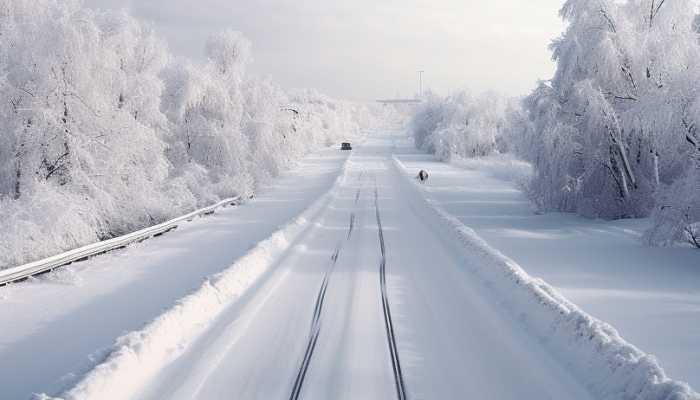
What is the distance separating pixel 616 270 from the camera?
12500 millimetres

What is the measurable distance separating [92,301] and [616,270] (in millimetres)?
12368

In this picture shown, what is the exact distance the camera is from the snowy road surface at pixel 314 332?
5.96m

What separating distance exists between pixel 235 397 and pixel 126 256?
9550mm

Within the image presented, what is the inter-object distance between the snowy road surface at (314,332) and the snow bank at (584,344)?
0.07 feet

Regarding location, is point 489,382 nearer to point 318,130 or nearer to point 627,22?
point 627,22

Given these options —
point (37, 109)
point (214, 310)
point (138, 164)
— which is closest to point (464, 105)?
point (138, 164)

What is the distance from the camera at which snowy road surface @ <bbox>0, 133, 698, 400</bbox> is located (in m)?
5.96

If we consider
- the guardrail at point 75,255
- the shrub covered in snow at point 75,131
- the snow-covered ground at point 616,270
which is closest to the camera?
the snow-covered ground at point 616,270

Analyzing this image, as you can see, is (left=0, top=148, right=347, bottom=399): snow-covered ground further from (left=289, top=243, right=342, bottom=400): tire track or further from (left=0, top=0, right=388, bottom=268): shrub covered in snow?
(left=289, top=243, right=342, bottom=400): tire track

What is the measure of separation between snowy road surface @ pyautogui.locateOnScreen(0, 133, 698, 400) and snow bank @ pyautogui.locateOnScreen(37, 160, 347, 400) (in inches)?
1.0

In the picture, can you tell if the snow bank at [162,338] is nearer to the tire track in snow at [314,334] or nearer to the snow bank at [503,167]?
the tire track in snow at [314,334]

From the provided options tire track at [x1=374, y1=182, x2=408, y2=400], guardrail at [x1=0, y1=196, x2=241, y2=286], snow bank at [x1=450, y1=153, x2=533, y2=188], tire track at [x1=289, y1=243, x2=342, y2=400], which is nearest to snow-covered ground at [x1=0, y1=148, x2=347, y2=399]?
guardrail at [x1=0, y1=196, x2=241, y2=286]

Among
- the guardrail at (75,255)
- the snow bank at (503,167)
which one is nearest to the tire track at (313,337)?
the guardrail at (75,255)

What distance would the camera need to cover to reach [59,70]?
55.9 feet
